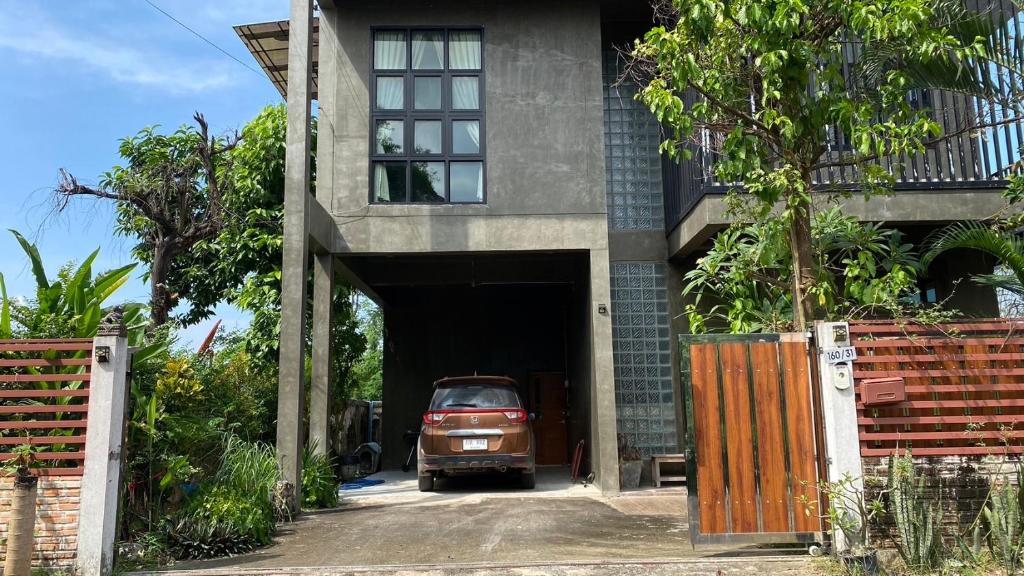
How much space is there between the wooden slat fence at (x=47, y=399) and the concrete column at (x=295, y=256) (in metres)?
2.80

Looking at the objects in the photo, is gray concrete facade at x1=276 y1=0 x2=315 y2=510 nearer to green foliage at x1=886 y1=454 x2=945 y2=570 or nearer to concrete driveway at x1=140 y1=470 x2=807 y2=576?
concrete driveway at x1=140 y1=470 x2=807 y2=576

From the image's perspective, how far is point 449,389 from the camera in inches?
405

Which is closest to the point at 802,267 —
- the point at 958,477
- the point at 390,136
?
the point at 958,477

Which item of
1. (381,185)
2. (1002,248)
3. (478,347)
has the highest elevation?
(381,185)

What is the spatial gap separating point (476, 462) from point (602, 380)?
2142 millimetres

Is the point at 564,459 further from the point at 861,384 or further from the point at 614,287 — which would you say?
the point at 861,384

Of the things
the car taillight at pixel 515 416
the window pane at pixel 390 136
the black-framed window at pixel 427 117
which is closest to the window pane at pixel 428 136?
the black-framed window at pixel 427 117

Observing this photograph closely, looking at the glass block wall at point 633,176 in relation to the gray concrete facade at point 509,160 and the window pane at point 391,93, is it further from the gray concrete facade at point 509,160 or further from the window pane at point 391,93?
the window pane at point 391,93

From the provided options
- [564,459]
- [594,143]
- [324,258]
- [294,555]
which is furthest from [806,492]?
[564,459]

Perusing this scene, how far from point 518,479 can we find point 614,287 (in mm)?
3530

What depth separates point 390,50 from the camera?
11.2 metres

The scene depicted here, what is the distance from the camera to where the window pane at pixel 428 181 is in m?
10.8

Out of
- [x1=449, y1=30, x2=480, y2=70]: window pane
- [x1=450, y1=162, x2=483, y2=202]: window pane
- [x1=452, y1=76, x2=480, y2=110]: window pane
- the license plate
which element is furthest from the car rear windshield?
[x1=449, y1=30, x2=480, y2=70]: window pane

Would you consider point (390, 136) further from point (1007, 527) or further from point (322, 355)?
point (1007, 527)
